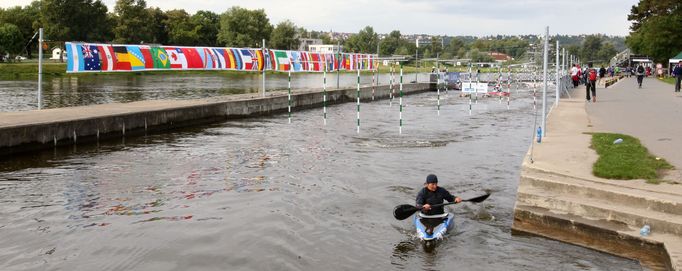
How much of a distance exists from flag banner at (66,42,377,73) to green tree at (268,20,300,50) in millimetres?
113195

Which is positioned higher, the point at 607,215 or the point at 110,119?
the point at 110,119

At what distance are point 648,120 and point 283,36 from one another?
470 ft

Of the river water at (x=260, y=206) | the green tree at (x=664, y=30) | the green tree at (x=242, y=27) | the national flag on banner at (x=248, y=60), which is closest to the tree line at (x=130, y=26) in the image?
the green tree at (x=242, y=27)

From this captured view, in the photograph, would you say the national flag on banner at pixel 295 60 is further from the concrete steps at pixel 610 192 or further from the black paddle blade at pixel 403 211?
the black paddle blade at pixel 403 211

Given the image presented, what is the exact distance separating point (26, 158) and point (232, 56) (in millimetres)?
19651

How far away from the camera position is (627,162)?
14.8m

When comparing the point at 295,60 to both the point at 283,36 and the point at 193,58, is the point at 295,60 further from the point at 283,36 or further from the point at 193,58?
the point at 283,36

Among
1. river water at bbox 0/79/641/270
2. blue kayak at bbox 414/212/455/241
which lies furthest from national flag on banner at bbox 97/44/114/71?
blue kayak at bbox 414/212/455/241

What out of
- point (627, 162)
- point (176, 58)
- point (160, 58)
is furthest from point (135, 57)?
point (627, 162)

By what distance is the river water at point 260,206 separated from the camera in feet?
37.1

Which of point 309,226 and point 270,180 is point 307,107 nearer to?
point 270,180

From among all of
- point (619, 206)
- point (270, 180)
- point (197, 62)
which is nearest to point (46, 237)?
point (270, 180)

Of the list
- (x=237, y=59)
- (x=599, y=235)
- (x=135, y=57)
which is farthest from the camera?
(x=237, y=59)

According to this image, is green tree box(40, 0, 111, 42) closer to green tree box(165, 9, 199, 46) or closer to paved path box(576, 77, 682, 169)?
green tree box(165, 9, 199, 46)
